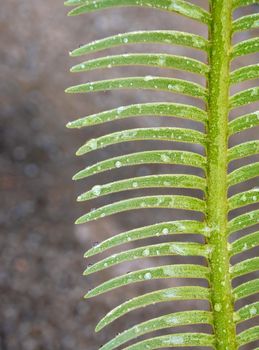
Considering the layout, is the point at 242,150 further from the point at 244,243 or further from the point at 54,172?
the point at 54,172

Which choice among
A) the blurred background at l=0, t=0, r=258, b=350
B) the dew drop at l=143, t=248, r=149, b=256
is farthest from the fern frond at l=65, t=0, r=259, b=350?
the blurred background at l=0, t=0, r=258, b=350

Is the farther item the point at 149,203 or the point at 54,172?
the point at 54,172

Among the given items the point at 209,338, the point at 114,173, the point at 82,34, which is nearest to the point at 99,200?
the point at 114,173

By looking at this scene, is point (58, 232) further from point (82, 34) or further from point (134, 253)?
point (134, 253)

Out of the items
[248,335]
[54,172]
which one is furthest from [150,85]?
[54,172]

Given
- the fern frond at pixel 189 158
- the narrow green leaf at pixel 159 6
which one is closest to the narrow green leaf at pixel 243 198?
the fern frond at pixel 189 158

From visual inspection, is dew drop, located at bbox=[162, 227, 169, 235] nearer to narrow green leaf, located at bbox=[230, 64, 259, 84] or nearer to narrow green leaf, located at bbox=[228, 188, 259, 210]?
narrow green leaf, located at bbox=[228, 188, 259, 210]

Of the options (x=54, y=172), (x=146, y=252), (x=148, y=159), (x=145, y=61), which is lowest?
(x=146, y=252)

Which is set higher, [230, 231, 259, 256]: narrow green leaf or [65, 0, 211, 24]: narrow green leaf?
[65, 0, 211, 24]: narrow green leaf

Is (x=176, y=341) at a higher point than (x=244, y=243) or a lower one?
lower
